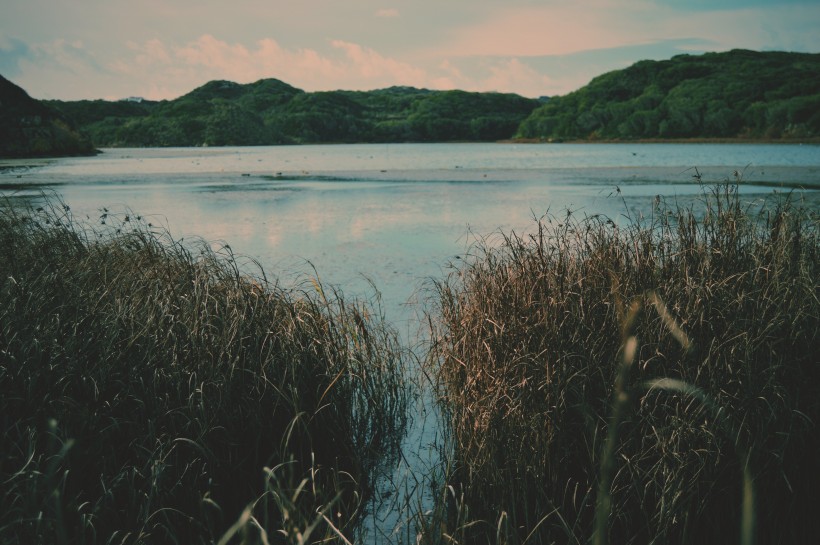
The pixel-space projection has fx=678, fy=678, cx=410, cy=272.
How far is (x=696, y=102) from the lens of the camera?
3991 inches

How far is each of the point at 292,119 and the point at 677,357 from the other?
449 ft

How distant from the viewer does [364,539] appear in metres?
4.08

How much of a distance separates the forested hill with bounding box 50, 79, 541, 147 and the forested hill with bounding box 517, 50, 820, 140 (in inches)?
616

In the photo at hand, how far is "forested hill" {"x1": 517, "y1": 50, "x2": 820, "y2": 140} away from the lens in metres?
88.8

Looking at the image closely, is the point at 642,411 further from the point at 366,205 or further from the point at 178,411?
the point at 366,205

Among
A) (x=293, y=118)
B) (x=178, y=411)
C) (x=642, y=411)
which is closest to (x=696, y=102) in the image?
(x=293, y=118)

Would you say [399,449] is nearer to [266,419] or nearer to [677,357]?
[266,419]

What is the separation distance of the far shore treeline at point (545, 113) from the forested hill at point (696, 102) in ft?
0.57

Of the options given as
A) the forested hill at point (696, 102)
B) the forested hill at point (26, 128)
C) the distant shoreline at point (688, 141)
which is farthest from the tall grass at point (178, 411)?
the forested hill at point (696, 102)

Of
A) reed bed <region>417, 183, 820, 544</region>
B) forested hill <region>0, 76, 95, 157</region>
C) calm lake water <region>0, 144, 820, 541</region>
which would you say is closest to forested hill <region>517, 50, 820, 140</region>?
calm lake water <region>0, 144, 820, 541</region>

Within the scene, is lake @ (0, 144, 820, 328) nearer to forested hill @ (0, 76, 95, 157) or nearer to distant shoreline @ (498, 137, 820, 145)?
forested hill @ (0, 76, 95, 157)

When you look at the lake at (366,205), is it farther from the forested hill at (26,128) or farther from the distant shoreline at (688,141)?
the distant shoreline at (688,141)

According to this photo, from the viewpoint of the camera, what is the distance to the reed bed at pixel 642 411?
A: 370 cm

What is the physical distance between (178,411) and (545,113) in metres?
137
